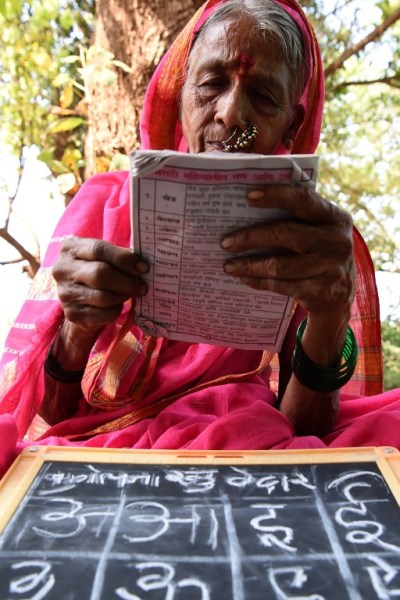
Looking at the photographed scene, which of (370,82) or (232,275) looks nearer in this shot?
(232,275)

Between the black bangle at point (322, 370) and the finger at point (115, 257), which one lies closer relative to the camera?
the finger at point (115, 257)

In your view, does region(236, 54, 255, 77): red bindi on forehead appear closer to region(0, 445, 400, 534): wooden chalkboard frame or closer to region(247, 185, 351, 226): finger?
region(247, 185, 351, 226): finger

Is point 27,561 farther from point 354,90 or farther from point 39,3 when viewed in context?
point 354,90

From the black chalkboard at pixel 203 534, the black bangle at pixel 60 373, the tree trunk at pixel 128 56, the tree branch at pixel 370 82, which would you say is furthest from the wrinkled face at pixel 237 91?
the tree branch at pixel 370 82

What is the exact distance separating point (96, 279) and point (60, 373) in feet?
1.30

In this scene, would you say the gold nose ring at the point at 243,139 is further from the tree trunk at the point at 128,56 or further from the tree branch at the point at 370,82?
the tree branch at the point at 370,82

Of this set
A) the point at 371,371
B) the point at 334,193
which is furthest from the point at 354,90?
the point at 371,371

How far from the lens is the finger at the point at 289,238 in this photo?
0.85 meters

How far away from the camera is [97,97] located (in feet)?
9.07

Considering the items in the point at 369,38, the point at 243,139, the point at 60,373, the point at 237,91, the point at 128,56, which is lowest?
the point at 60,373

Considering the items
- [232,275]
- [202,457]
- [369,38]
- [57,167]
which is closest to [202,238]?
[232,275]

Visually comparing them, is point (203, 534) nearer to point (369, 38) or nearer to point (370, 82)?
point (369, 38)

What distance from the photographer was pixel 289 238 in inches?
33.4

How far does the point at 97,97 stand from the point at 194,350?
1882 millimetres
